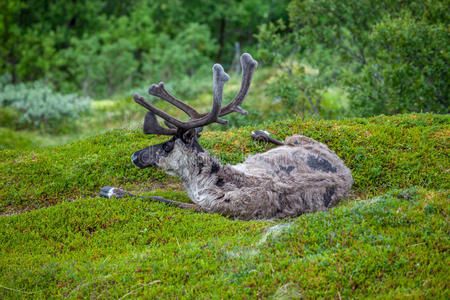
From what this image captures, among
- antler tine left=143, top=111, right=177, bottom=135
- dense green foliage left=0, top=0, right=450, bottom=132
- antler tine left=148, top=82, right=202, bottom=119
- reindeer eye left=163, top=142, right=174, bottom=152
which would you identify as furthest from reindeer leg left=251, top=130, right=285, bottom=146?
dense green foliage left=0, top=0, right=450, bottom=132

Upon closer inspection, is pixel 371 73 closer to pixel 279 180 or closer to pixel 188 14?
pixel 279 180

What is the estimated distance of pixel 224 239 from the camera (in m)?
5.13

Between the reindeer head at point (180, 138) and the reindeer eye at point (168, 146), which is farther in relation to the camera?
the reindeer eye at point (168, 146)

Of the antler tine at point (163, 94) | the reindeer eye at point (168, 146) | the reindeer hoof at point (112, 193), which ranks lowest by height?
the reindeer hoof at point (112, 193)

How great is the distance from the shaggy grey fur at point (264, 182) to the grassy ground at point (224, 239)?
37 centimetres

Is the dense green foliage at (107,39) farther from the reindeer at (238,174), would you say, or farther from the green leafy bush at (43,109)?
the reindeer at (238,174)

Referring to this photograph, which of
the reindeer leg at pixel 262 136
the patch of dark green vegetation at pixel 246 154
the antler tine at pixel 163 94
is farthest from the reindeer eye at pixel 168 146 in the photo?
the reindeer leg at pixel 262 136

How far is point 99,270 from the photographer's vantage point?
4.43 meters

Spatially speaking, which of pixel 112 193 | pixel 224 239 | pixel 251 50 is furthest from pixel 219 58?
pixel 224 239

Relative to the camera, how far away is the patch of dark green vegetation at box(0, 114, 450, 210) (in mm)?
7262

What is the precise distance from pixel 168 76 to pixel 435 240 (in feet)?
74.3

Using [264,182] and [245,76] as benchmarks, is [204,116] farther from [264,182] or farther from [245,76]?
[264,182]

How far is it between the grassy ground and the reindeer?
373mm

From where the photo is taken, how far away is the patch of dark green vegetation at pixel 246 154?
7.26 m
